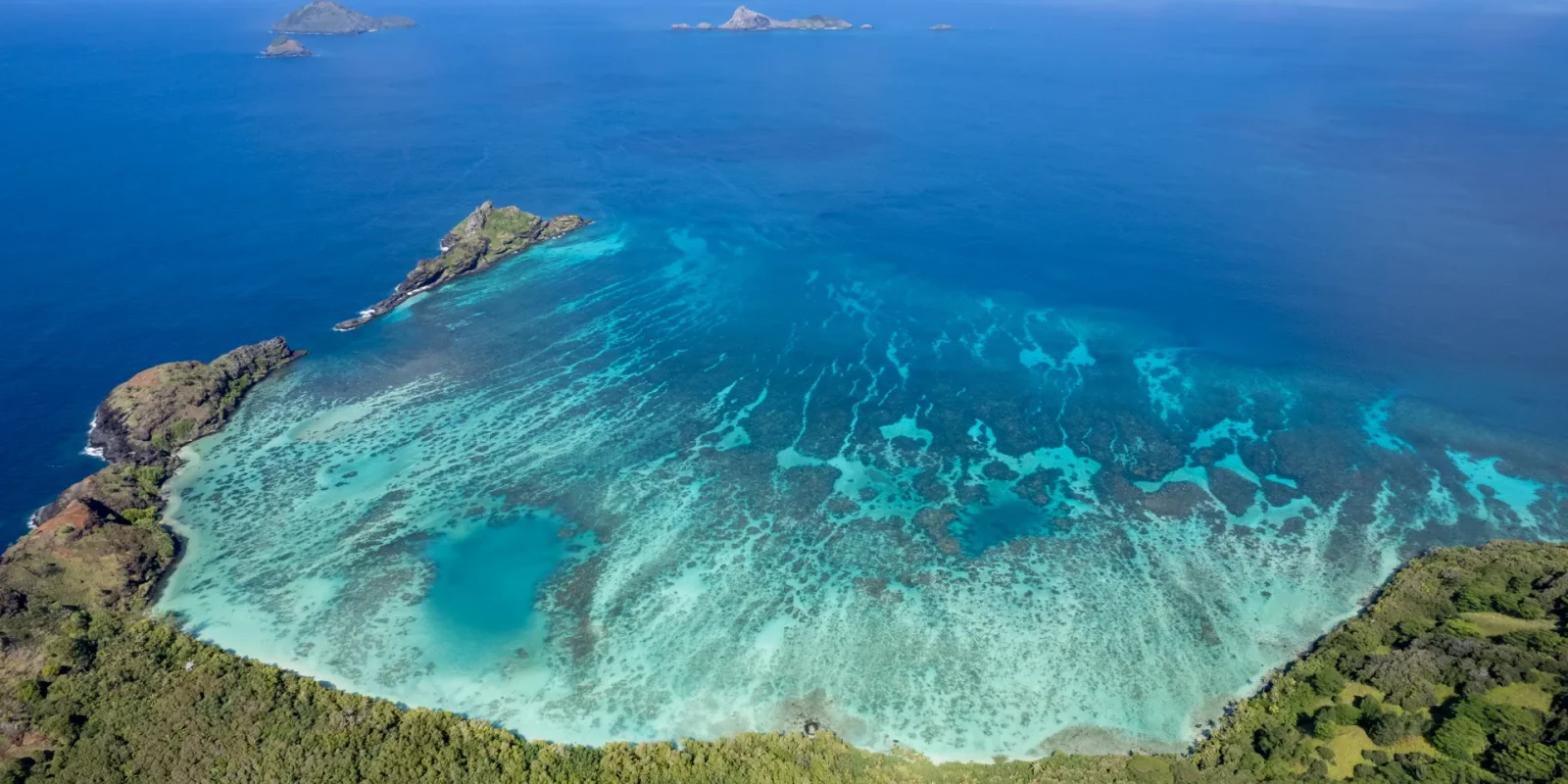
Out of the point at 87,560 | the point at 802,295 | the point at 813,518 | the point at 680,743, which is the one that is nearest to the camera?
the point at 680,743

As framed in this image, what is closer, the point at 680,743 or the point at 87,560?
the point at 680,743

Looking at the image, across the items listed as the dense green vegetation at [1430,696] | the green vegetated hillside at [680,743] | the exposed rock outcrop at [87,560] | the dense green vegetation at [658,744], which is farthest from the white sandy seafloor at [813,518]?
the dense green vegetation at [1430,696]

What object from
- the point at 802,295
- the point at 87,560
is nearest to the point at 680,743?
the point at 87,560

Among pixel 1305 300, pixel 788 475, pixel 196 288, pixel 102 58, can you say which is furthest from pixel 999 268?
pixel 102 58

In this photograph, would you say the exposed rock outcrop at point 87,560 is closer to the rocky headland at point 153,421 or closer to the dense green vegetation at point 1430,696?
the rocky headland at point 153,421

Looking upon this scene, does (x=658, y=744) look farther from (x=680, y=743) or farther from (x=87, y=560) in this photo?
(x=87, y=560)

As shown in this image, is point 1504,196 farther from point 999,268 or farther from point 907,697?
point 907,697
